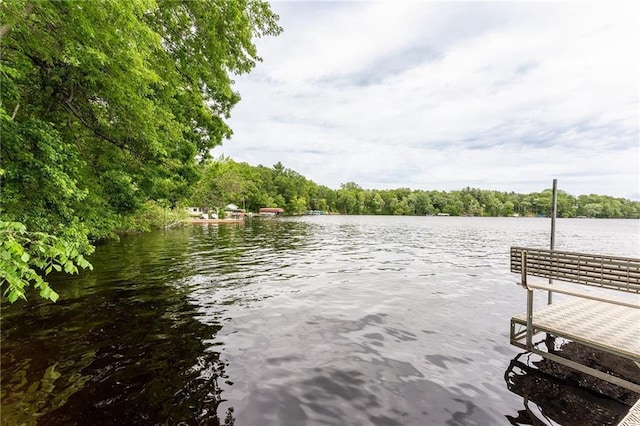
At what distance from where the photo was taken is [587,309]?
715cm

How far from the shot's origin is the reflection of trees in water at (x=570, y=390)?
4781 millimetres

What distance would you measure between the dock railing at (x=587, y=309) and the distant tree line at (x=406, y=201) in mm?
88945

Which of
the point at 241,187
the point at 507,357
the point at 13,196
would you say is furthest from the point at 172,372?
the point at 241,187

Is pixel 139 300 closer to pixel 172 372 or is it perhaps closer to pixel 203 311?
pixel 203 311

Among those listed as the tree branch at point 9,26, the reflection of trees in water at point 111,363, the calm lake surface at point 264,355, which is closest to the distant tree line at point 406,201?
the calm lake surface at point 264,355

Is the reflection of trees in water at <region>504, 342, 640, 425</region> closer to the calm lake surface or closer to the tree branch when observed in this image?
the calm lake surface

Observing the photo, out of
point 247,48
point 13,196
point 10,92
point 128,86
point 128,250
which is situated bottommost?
point 128,250

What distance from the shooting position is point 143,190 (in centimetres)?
1233

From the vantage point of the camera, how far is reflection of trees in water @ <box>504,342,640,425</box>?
4.78 metres

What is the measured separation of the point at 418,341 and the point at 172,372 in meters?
5.73

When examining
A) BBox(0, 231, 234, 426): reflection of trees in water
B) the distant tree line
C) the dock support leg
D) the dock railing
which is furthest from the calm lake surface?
the distant tree line

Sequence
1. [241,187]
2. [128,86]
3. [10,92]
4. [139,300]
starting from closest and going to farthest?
[10,92] → [128,86] → [139,300] → [241,187]

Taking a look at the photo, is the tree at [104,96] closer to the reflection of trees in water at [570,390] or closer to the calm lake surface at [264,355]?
the calm lake surface at [264,355]

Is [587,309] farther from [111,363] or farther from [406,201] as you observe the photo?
[406,201]
